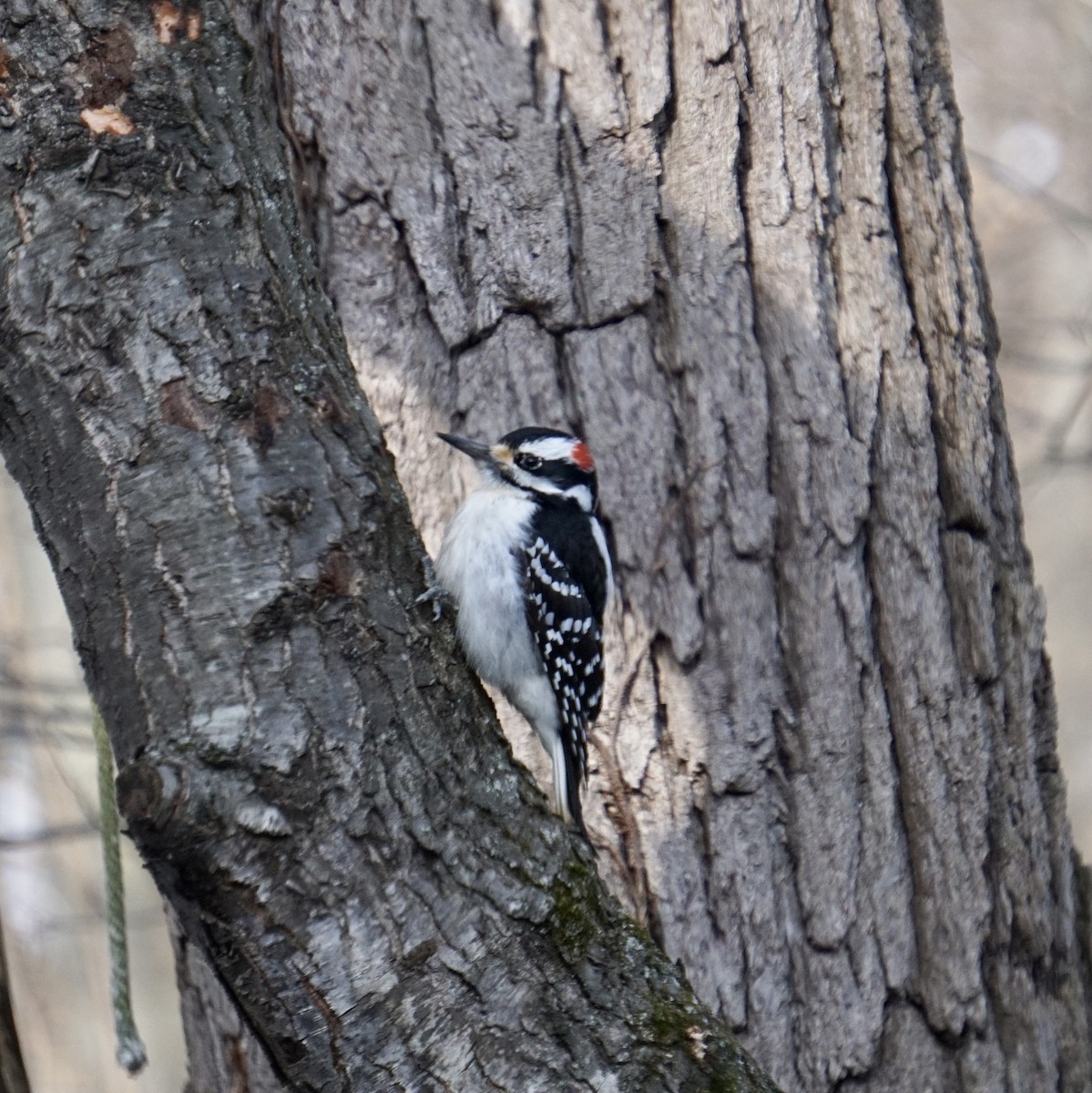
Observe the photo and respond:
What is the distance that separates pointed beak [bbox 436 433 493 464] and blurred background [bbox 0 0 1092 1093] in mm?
3369

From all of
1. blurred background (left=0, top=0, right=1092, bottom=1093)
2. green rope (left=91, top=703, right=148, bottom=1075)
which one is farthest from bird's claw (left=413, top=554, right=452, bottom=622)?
blurred background (left=0, top=0, right=1092, bottom=1093)

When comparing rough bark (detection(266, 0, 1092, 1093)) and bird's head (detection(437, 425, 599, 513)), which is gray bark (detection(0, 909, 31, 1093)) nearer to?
rough bark (detection(266, 0, 1092, 1093))

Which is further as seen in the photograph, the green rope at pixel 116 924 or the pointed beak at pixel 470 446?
the pointed beak at pixel 470 446

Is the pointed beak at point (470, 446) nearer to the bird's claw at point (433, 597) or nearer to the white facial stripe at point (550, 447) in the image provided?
the white facial stripe at point (550, 447)

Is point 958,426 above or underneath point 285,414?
above

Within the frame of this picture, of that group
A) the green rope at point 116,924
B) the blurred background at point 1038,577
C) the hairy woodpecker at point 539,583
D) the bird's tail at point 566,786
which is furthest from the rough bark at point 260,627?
the blurred background at point 1038,577

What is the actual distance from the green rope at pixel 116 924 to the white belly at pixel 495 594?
1044mm

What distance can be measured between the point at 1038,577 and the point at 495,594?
12551 millimetres

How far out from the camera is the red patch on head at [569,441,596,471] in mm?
3465

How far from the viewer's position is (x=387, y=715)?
2.11 metres

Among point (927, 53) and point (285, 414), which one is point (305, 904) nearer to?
point (285, 414)

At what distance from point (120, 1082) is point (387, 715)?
371 inches

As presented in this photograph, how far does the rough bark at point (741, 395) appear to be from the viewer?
341 cm

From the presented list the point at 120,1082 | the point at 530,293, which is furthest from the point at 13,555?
the point at 530,293
